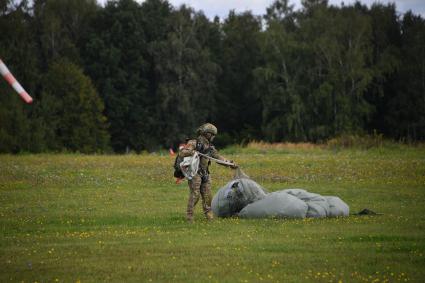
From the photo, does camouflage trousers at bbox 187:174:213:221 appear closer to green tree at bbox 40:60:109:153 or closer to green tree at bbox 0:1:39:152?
green tree at bbox 0:1:39:152

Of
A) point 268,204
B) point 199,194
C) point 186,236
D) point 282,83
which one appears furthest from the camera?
point 282,83

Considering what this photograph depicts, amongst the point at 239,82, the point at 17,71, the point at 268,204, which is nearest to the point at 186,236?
the point at 268,204

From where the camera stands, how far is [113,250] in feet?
50.9

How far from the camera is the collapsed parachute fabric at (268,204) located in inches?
800

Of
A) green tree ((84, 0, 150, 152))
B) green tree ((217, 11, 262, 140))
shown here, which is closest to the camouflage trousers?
green tree ((84, 0, 150, 152))

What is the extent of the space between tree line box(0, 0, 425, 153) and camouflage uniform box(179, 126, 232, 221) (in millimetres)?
51182

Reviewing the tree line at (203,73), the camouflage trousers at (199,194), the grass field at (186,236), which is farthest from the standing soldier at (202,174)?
the tree line at (203,73)

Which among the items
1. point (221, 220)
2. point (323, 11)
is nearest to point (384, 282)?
point (221, 220)

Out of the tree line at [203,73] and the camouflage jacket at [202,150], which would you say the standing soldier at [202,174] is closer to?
the camouflage jacket at [202,150]

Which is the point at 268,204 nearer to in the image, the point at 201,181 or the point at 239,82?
the point at 201,181

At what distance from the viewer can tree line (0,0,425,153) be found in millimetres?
76938

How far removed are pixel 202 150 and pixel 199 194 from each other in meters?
1.18

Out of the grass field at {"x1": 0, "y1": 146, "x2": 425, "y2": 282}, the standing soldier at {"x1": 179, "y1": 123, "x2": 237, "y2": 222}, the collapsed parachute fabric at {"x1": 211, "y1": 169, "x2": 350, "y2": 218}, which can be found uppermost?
the standing soldier at {"x1": 179, "y1": 123, "x2": 237, "y2": 222}

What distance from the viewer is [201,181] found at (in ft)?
66.6
